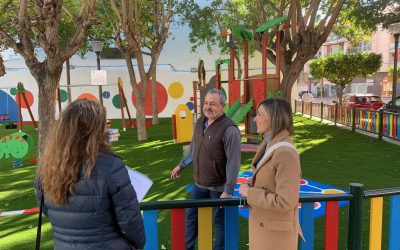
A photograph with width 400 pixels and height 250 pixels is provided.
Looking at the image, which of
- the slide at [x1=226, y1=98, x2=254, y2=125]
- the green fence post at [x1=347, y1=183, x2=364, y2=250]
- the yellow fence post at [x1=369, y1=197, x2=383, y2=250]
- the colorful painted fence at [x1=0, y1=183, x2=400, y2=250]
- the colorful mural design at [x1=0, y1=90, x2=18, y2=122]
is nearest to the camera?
the colorful painted fence at [x1=0, y1=183, x2=400, y2=250]

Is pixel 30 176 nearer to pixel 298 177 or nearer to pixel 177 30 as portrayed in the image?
pixel 298 177

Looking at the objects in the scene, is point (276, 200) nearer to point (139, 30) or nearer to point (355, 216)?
point (355, 216)

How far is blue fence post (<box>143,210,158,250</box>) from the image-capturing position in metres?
2.56

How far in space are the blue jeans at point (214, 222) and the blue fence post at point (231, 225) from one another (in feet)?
2.19

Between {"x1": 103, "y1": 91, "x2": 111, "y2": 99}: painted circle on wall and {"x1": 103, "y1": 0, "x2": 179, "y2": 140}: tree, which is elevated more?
{"x1": 103, "y1": 0, "x2": 179, "y2": 140}: tree

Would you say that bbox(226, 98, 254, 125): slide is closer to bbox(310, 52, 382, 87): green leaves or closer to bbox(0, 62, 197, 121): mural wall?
bbox(0, 62, 197, 121): mural wall

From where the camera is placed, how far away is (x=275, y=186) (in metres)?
2.28

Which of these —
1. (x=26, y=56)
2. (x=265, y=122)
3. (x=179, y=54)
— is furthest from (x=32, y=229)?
(x=179, y=54)

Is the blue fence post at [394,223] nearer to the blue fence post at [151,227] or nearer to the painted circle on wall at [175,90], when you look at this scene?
the blue fence post at [151,227]

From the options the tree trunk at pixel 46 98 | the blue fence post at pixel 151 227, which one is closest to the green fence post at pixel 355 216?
the blue fence post at pixel 151 227

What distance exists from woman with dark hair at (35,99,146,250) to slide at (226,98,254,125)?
27.2 ft

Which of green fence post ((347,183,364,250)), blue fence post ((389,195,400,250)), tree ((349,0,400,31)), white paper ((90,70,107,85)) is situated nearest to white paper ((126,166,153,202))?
green fence post ((347,183,364,250))

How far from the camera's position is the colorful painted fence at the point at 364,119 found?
12.0m

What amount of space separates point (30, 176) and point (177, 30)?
21644 millimetres
